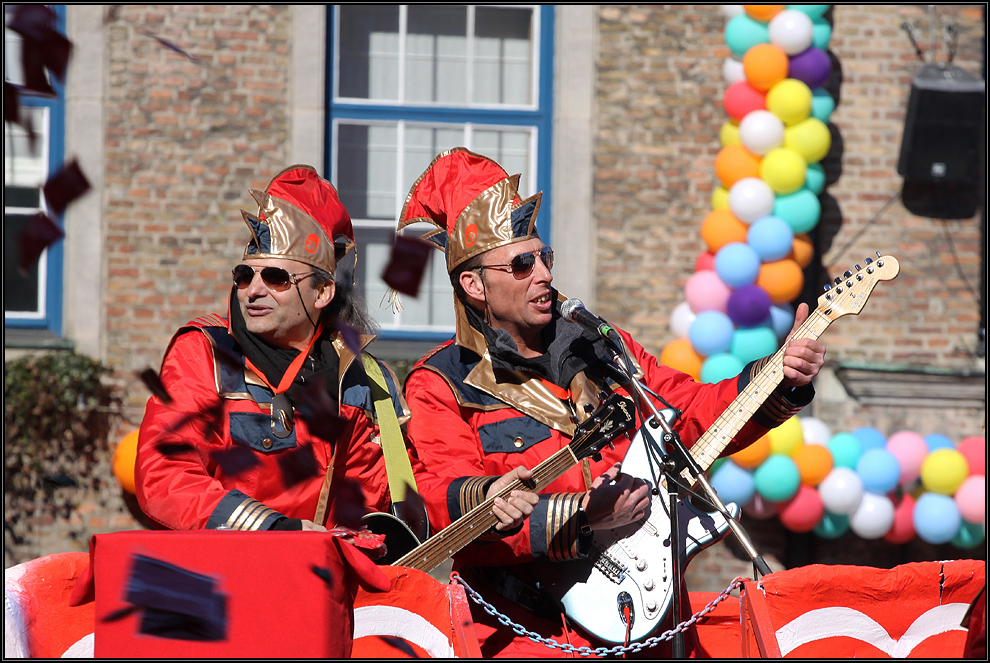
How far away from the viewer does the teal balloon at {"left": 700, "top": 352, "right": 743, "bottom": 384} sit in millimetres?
5402

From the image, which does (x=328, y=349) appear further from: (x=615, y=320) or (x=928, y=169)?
(x=928, y=169)

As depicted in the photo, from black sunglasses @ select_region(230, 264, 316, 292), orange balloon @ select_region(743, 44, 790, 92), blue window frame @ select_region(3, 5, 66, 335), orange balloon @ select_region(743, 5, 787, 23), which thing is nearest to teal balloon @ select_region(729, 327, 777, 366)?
orange balloon @ select_region(743, 44, 790, 92)

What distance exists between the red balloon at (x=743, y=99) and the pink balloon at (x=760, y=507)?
2.28 metres

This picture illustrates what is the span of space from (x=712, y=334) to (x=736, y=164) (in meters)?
1.07

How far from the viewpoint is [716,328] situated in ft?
17.9

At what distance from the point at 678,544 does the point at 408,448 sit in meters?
0.98

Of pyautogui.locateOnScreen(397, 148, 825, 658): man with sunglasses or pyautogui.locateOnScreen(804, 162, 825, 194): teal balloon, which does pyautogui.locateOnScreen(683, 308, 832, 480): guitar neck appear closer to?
pyautogui.locateOnScreen(397, 148, 825, 658): man with sunglasses

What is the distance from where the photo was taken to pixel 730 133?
596 cm

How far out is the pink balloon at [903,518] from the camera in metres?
5.55

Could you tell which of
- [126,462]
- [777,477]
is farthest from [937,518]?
[126,462]

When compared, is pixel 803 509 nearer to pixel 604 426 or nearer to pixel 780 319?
pixel 780 319

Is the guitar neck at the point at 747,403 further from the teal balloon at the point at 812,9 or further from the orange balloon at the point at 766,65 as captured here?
the teal balloon at the point at 812,9

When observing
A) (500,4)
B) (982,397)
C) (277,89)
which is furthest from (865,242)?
(277,89)

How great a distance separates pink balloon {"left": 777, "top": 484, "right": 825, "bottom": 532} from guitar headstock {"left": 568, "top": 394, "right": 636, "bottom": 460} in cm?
302
